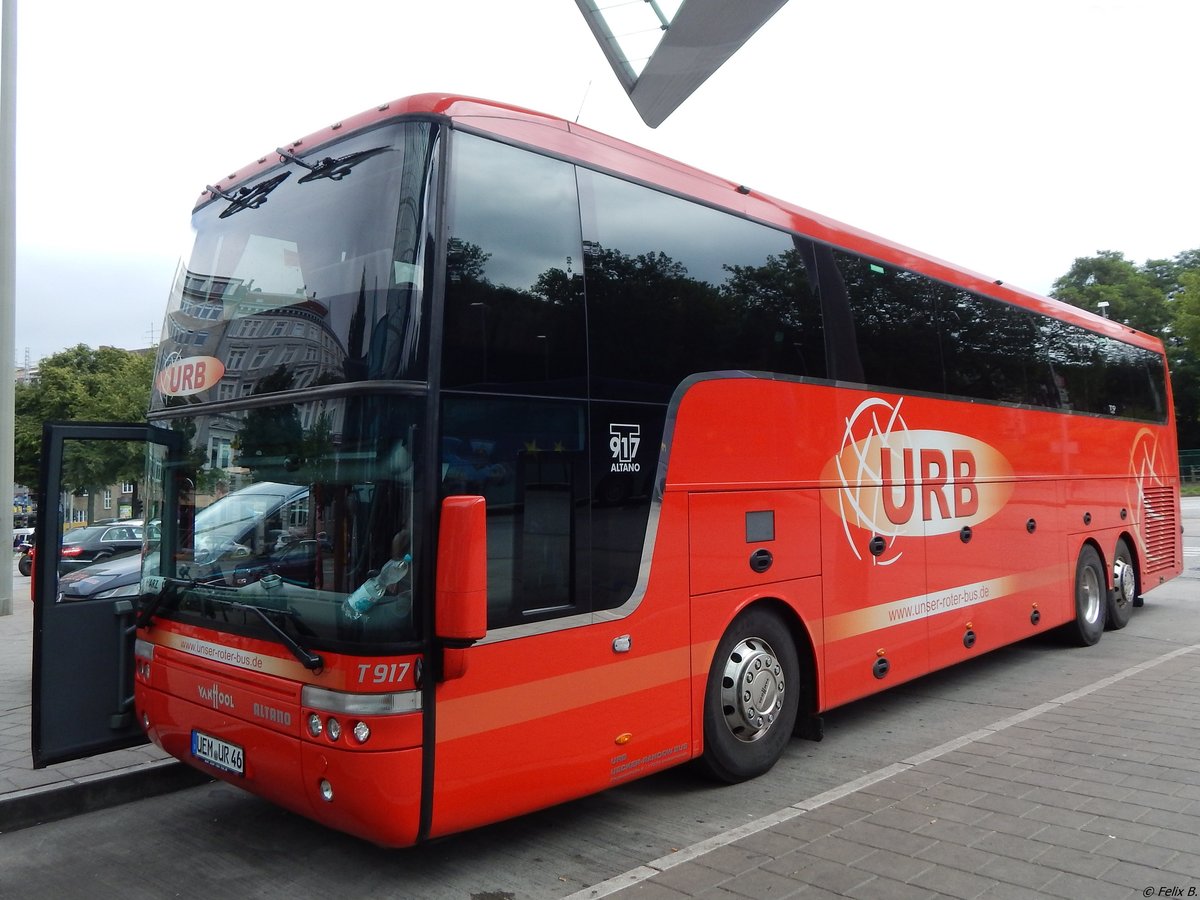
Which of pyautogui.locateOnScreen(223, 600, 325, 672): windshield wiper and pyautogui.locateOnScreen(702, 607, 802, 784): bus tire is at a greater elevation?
pyautogui.locateOnScreen(223, 600, 325, 672): windshield wiper

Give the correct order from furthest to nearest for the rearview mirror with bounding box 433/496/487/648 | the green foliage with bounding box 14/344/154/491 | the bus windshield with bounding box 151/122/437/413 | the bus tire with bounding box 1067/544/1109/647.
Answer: the green foliage with bounding box 14/344/154/491 → the bus tire with bounding box 1067/544/1109/647 → the bus windshield with bounding box 151/122/437/413 → the rearview mirror with bounding box 433/496/487/648

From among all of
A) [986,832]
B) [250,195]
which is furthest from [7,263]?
[986,832]

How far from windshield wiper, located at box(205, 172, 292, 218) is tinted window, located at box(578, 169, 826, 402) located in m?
1.62

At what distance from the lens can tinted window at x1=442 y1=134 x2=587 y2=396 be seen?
14.3 feet

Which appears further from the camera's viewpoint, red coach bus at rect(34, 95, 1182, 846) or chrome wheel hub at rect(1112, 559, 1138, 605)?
chrome wheel hub at rect(1112, 559, 1138, 605)

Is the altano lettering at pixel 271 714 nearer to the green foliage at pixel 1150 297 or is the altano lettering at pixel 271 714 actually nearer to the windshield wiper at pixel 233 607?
the windshield wiper at pixel 233 607

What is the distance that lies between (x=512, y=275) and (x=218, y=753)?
2.78 metres

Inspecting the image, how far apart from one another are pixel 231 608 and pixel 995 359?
7.28 m

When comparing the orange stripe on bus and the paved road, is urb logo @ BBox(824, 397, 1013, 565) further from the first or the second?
the orange stripe on bus

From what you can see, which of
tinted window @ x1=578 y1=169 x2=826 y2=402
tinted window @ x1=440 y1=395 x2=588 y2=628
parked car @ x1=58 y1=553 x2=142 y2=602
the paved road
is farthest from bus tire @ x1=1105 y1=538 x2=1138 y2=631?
parked car @ x1=58 y1=553 x2=142 y2=602

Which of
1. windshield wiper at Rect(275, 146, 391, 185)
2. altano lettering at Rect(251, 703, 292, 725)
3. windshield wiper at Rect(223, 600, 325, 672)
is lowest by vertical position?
altano lettering at Rect(251, 703, 292, 725)

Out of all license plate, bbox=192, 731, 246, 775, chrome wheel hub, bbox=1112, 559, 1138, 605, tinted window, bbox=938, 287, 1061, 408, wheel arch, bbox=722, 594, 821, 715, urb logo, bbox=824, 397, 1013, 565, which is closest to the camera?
license plate, bbox=192, 731, 246, 775

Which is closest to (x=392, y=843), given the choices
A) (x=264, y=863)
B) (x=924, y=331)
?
(x=264, y=863)

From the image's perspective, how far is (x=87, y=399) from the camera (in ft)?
137
